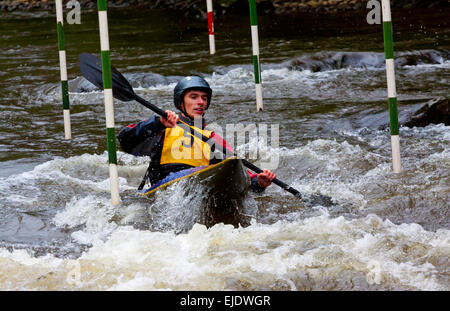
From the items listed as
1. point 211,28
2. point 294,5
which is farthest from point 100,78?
point 294,5

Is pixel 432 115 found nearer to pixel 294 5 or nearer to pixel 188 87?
pixel 188 87

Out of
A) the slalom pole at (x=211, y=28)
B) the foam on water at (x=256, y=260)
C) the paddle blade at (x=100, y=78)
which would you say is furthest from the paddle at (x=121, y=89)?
the slalom pole at (x=211, y=28)

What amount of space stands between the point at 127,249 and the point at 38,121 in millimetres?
4155

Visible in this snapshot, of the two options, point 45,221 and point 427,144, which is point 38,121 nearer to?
point 45,221

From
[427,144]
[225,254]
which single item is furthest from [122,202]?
[427,144]

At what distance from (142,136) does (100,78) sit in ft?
2.27

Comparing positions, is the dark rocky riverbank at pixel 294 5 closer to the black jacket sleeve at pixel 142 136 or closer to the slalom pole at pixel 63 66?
the slalom pole at pixel 63 66

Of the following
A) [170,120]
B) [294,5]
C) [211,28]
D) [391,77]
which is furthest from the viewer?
[294,5]

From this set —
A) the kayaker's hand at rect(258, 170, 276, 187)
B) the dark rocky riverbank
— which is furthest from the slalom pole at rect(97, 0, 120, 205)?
the dark rocky riverbank

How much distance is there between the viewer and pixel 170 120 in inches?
166

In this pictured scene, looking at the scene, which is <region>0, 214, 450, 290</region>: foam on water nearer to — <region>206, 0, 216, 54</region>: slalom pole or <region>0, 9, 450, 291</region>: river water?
<region>0, 9, 450, 291</region>: river water

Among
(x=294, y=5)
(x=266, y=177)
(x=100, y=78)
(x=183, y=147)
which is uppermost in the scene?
(x=294, y=5)

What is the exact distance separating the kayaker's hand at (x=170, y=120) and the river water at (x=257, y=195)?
1.38 feet

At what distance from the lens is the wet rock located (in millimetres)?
6531
